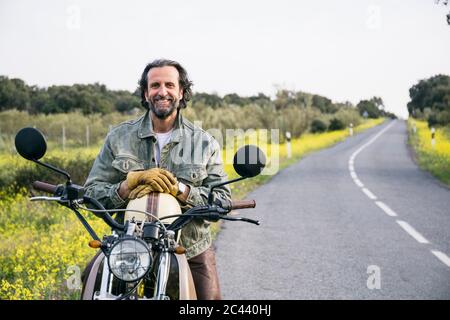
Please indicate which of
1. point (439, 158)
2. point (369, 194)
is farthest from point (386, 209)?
point (439, 158)

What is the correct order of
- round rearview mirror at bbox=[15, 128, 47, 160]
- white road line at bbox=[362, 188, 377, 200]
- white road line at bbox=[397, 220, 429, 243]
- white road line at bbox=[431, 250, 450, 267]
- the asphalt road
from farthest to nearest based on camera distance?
white road line at bbox=[362, 188, 377, 200] → white road line at bbox=[397, 220, 429, 243] → white road line at bbox=[431, 250, 450, 267] → the asphalt road → round rearview mirror at bbox=[15, 128, 47, 160]

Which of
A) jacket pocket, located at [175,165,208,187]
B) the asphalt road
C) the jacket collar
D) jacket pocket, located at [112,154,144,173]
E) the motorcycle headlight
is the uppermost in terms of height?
the jacket collar

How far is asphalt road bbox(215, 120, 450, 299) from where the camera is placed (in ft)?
14.8

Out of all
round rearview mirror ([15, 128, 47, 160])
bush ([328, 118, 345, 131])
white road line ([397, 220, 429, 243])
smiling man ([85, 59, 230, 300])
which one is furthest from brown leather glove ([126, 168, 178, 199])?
bush ([328, 118, 345, 131])

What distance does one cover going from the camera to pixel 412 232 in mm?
6609

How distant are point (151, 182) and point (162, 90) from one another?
62cm

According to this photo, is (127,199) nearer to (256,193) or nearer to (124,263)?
(124,263)

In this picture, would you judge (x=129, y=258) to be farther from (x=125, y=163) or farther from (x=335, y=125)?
(x=335, y=125)

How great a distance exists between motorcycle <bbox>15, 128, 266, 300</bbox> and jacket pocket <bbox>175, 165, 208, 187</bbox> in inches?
14.5

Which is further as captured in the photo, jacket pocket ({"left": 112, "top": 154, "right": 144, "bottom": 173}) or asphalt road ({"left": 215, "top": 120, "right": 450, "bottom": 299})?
asphalt road ({"left": 215, "top": 120, "right": 450, "bottom": 299})

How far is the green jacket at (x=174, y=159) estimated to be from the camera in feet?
8.11

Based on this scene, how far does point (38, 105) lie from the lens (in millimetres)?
31359

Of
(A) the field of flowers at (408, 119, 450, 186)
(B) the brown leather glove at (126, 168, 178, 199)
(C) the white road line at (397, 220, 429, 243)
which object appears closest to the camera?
(B) the brown leather glove at (126, 168, 178, 199)

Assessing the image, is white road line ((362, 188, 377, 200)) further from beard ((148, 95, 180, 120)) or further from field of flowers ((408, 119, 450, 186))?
beard ((148, 95, 180, 120))
